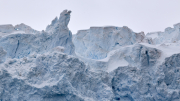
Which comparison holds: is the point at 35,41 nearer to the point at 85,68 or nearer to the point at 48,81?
the point at 85,68

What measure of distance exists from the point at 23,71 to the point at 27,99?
35.2 inches

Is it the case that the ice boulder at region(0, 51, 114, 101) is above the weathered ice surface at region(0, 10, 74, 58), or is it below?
below

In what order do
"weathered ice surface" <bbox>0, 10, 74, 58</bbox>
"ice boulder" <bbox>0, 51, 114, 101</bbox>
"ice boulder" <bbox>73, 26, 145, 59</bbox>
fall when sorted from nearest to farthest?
"ice boulder" <bbox>0, 51, 114, 101</bbox>, "weathered ice surface" <bbox>0, 10, 74, 58</bbox>, "ice boulder" <bbox>73, 26, 145, 59</bbox>

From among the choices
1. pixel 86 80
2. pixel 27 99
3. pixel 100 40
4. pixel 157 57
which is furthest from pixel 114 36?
pixel 27 99

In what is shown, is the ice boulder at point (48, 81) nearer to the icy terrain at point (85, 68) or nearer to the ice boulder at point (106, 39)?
the icy terrain at point (85, 68)

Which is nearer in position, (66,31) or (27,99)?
(27,99)

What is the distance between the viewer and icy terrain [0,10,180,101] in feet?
19.0

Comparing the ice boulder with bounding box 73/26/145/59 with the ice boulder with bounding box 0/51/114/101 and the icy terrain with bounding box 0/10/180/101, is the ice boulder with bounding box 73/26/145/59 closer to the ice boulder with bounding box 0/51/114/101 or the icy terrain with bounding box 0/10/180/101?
the icy terrain with bounding box 0/10/180/101

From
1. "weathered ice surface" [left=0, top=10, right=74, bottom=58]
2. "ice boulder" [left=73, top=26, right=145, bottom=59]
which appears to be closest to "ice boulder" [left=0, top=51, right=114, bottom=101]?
"weathered ice surface" [left=0, top=10, right=74, bottom=58]

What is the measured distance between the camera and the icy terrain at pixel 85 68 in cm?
579

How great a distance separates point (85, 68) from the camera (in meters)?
6.77

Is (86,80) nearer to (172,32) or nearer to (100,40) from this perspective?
(100,40)

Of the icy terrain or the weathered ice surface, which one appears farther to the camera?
the weathered ice surface

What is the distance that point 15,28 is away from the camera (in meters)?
10.6
